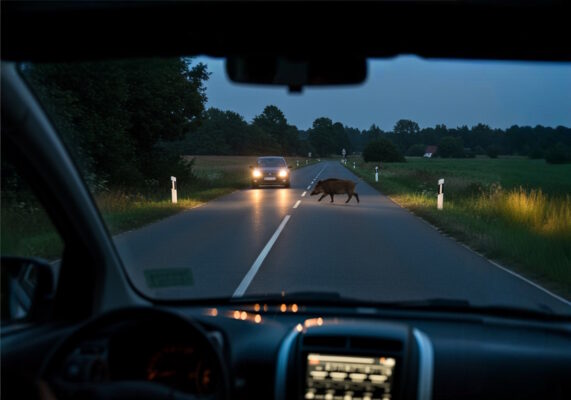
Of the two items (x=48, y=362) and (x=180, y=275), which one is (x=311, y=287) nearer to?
(x=180, y=275)

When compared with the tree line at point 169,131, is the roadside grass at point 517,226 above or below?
below

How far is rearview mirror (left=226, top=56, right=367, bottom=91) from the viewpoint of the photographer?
2.75 m

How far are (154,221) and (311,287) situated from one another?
31.1ft

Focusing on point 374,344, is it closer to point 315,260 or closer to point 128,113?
point 315,260

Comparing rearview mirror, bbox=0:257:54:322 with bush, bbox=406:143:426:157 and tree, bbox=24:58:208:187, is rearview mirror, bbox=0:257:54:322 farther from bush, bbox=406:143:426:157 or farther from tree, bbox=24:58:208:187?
bush, bbox=406:143:426:157

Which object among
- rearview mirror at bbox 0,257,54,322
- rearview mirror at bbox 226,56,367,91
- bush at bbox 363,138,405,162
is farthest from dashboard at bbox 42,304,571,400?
bush at bbox 363,138,405,162

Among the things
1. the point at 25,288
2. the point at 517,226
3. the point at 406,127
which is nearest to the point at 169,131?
the point at 517,226

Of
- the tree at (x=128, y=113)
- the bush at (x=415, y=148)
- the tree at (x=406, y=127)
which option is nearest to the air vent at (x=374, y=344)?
the tree at (x=406, y=127)

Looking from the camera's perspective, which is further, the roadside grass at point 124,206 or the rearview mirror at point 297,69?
the roadside grass at point 124,206

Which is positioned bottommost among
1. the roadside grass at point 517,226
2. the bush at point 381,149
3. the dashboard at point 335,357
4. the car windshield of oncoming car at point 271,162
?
the roadside grass at point 517,226

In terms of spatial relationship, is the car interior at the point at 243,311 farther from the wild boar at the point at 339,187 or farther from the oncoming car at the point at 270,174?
the oncoming car at the point at 270,174

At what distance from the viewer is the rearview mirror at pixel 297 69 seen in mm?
2746

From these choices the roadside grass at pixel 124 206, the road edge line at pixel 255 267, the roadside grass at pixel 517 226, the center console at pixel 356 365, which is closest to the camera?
the center console at pixel 356 365

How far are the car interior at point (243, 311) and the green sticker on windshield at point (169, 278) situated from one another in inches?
21.0
